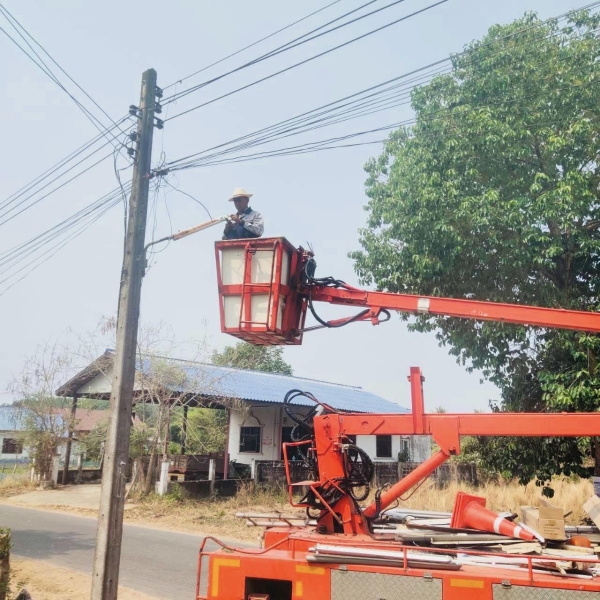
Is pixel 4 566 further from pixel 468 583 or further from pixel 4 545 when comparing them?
pixel 468 583

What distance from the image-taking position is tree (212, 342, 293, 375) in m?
38.6

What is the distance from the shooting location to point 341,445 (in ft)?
19.3

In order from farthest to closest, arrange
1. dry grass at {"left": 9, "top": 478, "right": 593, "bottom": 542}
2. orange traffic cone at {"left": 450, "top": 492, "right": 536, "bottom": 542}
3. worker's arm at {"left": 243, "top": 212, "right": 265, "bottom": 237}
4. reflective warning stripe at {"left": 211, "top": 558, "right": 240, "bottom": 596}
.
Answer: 1. dry grass at {"left": 9, "top": 478, "right": 593, "bottom": 542}
2. worker's arm at {"left": 243, "top": 212, "right": 265, "bottom": 237}
3. orange traffic cone at {"left": 450, "top": 492, "right": 536, "bottom": 542}
4. reflective warning stripe at {"left": 211, "top": 558, "right": 240, "bottom": 596}

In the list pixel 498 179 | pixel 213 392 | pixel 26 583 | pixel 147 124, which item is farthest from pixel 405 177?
pixel 213 392

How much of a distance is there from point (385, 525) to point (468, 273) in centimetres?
636

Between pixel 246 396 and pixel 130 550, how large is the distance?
10.3 metres

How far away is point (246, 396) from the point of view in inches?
858

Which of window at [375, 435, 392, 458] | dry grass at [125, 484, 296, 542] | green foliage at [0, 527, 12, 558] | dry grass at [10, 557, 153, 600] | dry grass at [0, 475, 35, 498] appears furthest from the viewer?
window at [375, 435, 392, 458]

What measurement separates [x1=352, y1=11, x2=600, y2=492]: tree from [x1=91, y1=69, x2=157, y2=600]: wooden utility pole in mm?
5309

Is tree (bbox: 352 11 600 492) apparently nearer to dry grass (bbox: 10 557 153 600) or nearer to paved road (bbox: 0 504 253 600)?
paved road (bbox: 0 504 253 600)

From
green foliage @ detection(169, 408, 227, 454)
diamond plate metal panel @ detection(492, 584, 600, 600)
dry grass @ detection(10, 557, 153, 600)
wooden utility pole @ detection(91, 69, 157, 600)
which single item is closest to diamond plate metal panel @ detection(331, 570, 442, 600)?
diamond plate metal panel @ detection(492, 584, 600, 600)

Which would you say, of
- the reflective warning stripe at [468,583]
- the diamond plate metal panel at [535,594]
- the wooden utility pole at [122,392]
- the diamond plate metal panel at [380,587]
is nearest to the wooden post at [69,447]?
the wooden utility pole at [122,392]

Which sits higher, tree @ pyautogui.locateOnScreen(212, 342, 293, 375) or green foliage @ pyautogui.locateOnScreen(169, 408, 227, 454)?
tree @ pyautogui.locateOnScreen(212, 342, 293, 375)

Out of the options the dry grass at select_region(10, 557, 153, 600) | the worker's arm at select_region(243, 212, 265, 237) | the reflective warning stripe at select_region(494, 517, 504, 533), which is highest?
the worker's arm at select_region(243, 212, 265, 237)
